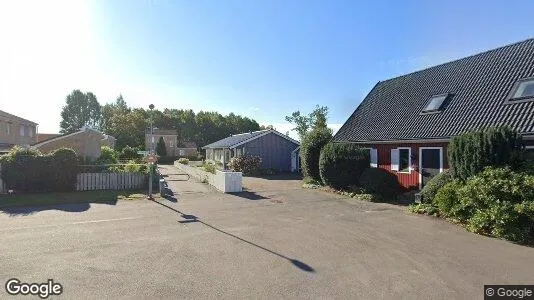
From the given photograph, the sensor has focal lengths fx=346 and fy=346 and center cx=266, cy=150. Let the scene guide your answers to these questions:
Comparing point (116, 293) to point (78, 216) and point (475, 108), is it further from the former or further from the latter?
point (475, 108)

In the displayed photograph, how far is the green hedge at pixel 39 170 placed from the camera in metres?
17.3

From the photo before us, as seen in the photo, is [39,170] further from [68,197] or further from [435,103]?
[435,103]

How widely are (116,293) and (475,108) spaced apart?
15846 millimetres

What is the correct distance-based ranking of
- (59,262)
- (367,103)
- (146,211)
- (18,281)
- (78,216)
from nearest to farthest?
(18,281) → (59,262) → (78,216) → (146,211) → (367,103)

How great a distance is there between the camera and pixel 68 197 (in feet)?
54.9

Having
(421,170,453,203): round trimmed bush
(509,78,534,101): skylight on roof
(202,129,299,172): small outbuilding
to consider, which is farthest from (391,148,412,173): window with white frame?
(202,129,299,172): small outbuilding

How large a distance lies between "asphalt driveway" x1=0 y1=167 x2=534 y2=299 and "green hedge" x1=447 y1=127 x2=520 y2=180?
2396mm

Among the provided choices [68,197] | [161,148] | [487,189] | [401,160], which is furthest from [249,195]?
[161,148]

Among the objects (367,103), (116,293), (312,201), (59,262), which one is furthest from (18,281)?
(367,103)

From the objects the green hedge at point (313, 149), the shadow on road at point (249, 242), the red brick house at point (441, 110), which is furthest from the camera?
the green hedge at point (313, 149)

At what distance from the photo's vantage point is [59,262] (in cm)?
752

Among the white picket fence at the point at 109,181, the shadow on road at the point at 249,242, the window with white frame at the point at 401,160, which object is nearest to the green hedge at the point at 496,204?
the window with white frame at the point at 401,160

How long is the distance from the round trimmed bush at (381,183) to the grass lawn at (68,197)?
11268 mm

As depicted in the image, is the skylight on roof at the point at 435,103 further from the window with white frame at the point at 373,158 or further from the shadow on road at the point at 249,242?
the shadow on road at the point at 249,242
